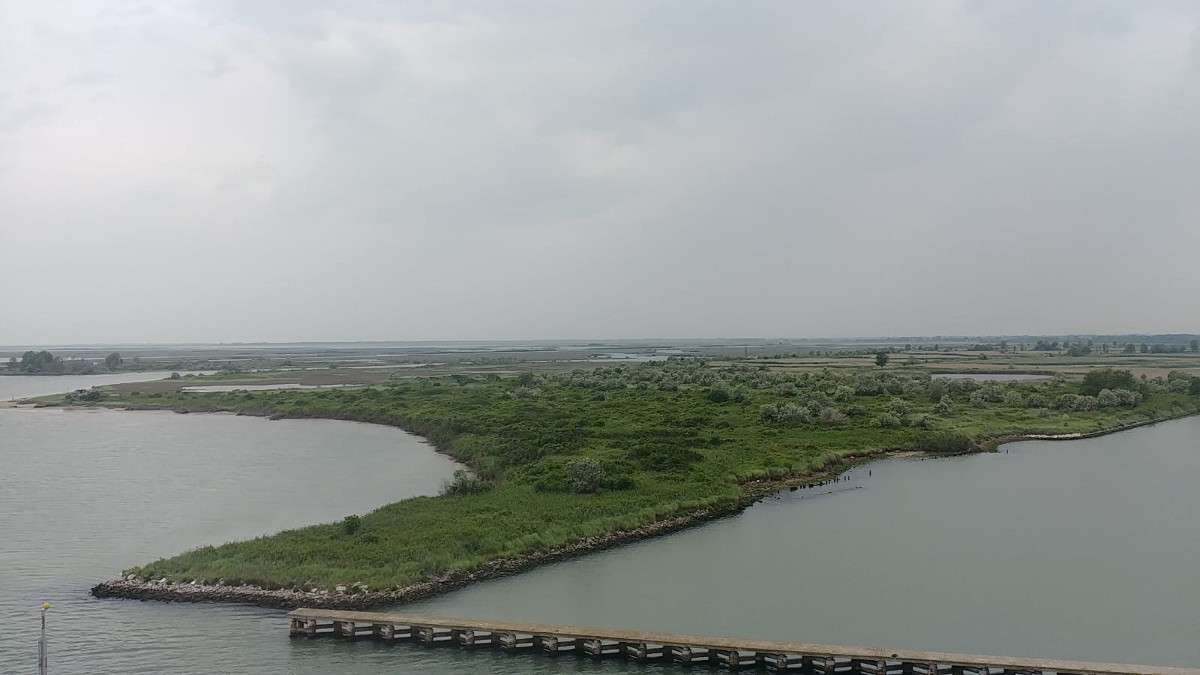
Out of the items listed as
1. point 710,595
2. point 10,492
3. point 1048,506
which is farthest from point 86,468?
point 1048,506

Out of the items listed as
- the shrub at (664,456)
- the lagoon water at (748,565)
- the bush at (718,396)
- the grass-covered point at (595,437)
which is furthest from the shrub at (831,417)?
the shrub at (664,456)

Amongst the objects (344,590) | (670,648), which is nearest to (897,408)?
(670,648)

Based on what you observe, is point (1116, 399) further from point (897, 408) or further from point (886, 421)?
point (886, 421)

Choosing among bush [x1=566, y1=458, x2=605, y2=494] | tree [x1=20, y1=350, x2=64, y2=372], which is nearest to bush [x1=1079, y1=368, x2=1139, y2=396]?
bush [x1=566, y1=458, x2=605, y2=494]

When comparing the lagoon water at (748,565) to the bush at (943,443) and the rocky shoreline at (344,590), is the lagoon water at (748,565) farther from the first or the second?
the bush at (943,443)

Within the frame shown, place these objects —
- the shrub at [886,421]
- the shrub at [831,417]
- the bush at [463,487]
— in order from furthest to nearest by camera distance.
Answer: the shrub at [831,417]
the shrub at [886,421]
the bush at [463,487]
